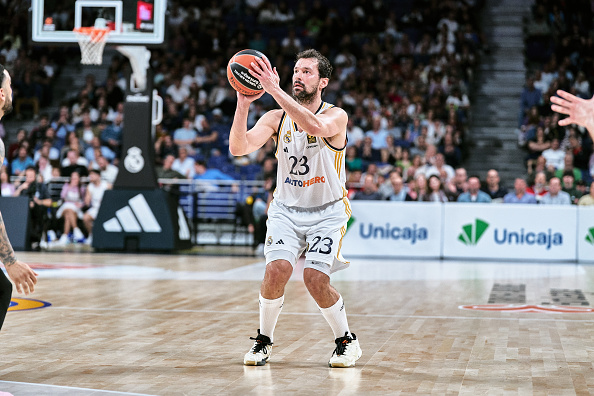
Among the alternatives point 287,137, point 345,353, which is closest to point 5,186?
point 287,137

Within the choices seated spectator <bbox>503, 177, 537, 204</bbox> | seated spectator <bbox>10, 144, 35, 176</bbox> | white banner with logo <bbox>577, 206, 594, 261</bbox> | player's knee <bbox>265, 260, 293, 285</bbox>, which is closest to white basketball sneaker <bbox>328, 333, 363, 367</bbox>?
player's knee <bbox>265, 260, 293, 285</bbox>

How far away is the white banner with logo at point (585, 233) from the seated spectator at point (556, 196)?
431 millimetres

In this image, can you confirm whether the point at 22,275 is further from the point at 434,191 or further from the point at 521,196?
the point at 521,196

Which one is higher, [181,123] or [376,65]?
[376,65]

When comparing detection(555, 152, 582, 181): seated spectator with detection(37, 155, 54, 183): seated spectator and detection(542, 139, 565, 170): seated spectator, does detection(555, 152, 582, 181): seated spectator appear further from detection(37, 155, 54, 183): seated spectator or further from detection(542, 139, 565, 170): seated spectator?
detection(37, 155, 54, 183): seated spectator

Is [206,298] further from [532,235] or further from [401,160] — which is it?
[401,160]

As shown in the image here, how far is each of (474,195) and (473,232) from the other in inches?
27.8

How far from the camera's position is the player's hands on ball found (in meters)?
4.94

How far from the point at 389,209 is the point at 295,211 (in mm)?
9861

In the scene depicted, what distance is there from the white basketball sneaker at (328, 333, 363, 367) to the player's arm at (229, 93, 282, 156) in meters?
1.38

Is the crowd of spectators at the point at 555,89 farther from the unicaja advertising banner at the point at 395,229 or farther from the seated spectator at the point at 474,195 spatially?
the unicaja advertising banner at the point at 395,229

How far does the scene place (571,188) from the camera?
15.4 meters

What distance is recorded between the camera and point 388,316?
309 inches

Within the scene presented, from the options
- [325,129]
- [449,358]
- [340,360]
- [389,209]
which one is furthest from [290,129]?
[389,209]
